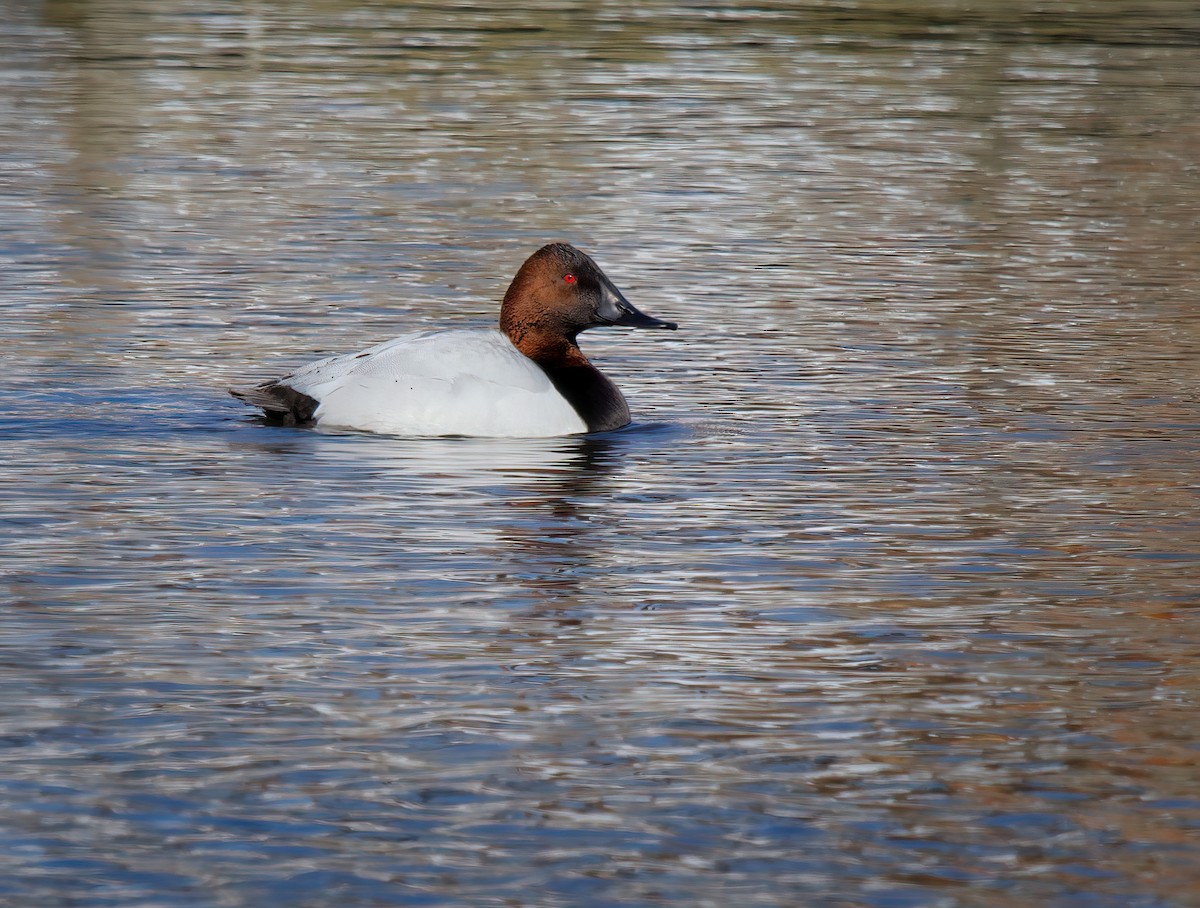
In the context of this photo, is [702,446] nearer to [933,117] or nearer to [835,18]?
[933,117]

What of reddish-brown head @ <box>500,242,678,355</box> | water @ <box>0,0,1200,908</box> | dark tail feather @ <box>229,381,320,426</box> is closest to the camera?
water @ <box>0,0,1200,908</box>

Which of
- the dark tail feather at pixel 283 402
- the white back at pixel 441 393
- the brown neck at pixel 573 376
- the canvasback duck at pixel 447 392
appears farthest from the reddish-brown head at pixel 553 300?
the dark tail feather at pixel 283 402

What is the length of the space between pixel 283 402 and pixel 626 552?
3055 mm

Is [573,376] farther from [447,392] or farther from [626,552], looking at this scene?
[626,552]

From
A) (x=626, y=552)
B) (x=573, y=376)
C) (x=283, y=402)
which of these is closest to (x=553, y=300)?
(x=573, y=376)

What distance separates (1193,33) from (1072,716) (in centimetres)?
3378

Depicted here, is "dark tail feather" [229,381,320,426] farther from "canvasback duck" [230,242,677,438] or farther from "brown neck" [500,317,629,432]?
"brown neck" [500,317,629,432]

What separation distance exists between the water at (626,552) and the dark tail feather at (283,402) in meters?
0.21

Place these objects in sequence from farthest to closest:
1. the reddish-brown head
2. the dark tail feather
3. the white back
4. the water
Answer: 1. the reddish-brown head
2. the dark tail feather
3. the white back
4. the water

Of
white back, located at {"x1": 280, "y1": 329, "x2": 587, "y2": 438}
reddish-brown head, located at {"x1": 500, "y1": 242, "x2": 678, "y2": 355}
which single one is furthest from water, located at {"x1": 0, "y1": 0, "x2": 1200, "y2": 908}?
reddish-brown head, located at {"x1": 500, "y1": 242, "x2": 678, "y2": 355}

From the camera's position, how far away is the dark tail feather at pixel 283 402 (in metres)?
Answer: 11.7

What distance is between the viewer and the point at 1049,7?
143 ft

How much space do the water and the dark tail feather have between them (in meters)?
0.21

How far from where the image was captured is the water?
606cm
